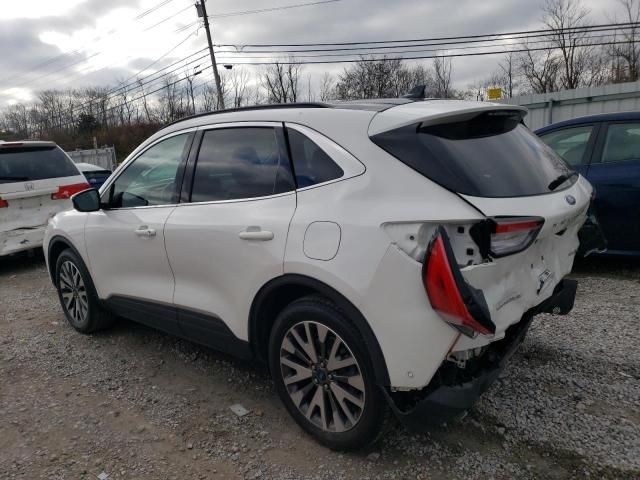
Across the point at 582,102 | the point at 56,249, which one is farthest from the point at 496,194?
the point at 582,102

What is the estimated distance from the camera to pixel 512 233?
7.00 feet

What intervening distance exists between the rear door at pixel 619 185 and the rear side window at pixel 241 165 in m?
3.74

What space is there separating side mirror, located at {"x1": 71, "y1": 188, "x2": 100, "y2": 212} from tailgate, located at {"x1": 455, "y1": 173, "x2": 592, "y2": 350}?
2.92 meters

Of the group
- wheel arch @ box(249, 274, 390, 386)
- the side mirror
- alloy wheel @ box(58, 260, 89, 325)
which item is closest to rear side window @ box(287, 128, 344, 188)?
wheel arch @ box(249, 274, 390, 386)

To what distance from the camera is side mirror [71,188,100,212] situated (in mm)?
3858

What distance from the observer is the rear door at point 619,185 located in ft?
16.0

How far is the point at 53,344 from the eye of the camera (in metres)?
4.35

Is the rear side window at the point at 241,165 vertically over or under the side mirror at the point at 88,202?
over

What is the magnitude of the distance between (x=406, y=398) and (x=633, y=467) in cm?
116

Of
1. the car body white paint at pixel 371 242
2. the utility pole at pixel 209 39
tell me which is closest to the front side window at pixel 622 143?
the car body white paint at pixel 371 242

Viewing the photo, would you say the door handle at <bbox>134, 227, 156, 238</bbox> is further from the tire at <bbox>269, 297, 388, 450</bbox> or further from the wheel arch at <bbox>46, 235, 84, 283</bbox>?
the tire at <bbox>269, 297, 388, 450</bbox>

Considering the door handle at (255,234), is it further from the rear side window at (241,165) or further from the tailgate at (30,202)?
the tailgate at (30,202)

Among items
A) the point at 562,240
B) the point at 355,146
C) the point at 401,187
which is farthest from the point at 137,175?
the point at 562,240

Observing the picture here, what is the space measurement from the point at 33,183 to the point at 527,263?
6851mm
